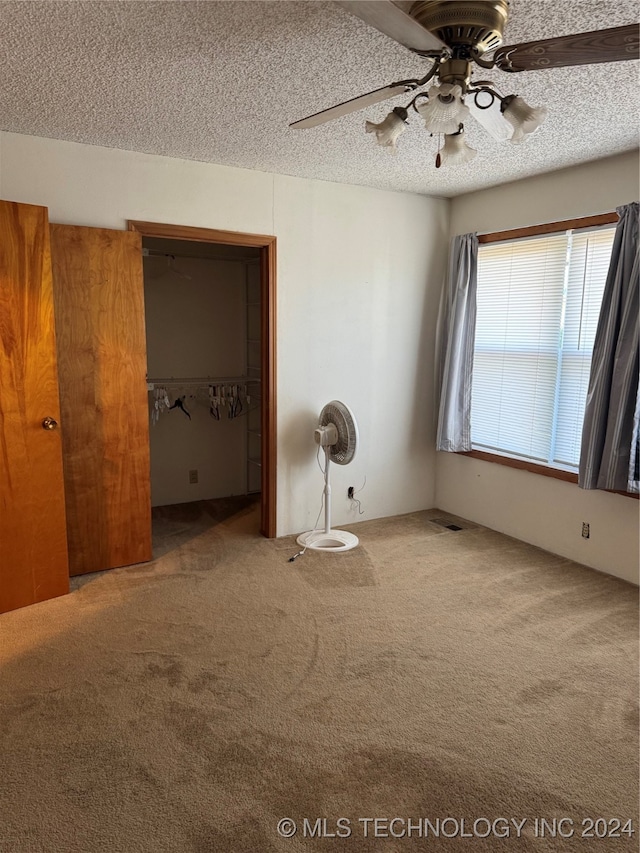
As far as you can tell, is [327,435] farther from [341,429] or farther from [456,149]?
[456,149]

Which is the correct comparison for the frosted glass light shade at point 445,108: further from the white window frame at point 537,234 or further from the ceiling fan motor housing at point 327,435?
the ceiling fan motor housing at point 327,435

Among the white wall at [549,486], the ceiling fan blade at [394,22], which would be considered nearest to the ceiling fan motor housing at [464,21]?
the ceiling fan blade at [394,22]

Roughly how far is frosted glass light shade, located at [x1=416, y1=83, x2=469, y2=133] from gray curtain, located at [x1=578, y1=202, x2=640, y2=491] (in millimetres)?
1931

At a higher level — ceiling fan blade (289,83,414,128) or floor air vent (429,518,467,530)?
ceiling fan blade (289,83,414,128)

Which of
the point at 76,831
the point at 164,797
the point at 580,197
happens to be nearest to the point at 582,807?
the point at 164,797

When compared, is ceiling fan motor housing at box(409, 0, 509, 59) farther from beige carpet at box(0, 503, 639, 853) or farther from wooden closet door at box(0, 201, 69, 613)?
beige carpet at box(0, 503, 639, 853)

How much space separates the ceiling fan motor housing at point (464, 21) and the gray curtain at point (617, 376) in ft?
6.27

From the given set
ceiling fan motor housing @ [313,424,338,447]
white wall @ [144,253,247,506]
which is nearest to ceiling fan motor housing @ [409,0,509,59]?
ceiling fan motor housing @ [313,424,338,447]

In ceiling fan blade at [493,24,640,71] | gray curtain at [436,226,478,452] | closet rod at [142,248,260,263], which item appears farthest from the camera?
closet rod at [142,248,260,263]

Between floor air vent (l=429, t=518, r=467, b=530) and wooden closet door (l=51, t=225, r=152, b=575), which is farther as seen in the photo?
floor air vent (l=429, t=518, r=467, b=530)

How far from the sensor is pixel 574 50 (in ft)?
5.12

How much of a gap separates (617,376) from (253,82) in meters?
2.38

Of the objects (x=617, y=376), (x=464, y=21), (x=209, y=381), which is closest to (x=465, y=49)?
(x=464, y=21)

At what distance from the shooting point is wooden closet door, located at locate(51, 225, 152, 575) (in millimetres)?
3223
